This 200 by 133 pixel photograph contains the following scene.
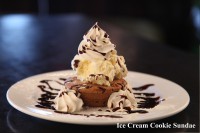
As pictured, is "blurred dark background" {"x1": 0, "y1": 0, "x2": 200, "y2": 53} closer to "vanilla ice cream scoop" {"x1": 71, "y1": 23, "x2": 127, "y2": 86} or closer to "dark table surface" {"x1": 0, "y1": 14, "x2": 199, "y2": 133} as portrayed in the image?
"dark table surface" {"x1": 0, "y1": 14, "x2": 199, "y2": 133}

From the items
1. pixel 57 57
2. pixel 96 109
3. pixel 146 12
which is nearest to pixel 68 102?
pixel 96 109

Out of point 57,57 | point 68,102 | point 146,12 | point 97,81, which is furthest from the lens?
point 146,12

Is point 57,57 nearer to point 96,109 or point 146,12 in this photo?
point 96,109

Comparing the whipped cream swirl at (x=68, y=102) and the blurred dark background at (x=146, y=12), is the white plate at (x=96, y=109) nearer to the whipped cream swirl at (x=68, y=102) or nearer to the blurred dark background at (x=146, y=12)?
the whipped cream swirl at (x=68, y=102)

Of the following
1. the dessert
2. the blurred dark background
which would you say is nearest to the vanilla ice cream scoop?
the dessert

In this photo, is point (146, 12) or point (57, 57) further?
point (146, 12)

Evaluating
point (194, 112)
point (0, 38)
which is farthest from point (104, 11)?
point (194, 112)

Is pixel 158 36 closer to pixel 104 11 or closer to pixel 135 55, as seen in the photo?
pixel 104 11
